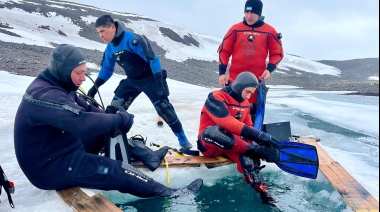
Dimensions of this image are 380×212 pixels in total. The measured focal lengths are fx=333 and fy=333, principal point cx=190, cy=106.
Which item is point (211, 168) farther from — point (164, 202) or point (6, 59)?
point (6, 59)

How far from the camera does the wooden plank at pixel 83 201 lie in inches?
106

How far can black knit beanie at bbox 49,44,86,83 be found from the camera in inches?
104

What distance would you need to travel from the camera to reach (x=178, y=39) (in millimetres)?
44250

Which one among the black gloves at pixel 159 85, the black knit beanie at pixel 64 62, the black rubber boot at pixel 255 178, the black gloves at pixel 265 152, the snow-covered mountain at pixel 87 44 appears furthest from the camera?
the snow-covered mountain at pixel 87 44

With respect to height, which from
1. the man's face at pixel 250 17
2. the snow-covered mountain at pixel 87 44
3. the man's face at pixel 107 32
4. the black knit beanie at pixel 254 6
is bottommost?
the snow-covered mountain at pixel 87 44

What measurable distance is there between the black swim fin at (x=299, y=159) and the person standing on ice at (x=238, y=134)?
0.35 feet

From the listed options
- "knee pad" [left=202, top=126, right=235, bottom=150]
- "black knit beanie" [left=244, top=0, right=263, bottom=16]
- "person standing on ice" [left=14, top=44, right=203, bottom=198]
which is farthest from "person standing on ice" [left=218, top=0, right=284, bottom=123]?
"person standing on ice" [left=14, top=44, right=203, bottom=198]

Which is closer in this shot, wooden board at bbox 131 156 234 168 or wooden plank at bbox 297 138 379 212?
wooden plank at bbox 297 138 379 212

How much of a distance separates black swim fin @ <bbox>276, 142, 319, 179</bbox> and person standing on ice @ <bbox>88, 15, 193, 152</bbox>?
51.7 inches

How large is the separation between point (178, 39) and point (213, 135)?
4162cm

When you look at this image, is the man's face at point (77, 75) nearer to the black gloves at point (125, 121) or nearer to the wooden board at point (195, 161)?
the black gloves at point (125, 121)

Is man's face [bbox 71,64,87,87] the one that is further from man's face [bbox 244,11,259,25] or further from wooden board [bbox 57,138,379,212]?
man's face [bbox 244,11,259,25]

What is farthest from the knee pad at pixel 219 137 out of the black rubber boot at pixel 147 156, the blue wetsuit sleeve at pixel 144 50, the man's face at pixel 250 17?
the man's face at pixel 250 17

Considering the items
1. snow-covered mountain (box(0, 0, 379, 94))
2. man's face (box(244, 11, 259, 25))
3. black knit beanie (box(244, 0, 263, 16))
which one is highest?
black knit beanie (box(244, 0, 263, 16))
